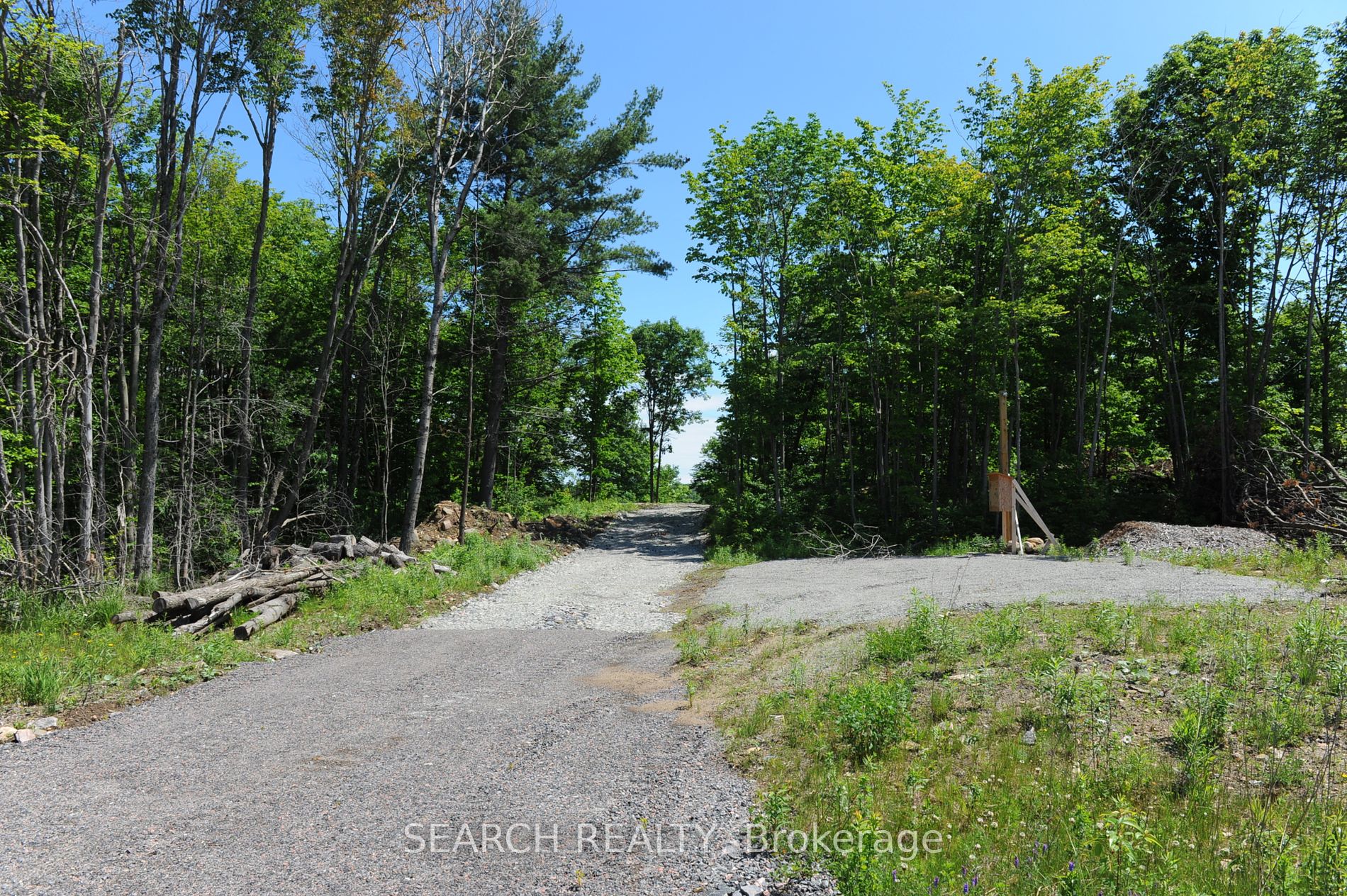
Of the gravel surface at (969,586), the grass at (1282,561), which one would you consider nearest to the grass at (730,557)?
the gravel surface at (969,586)

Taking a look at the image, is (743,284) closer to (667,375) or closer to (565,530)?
(565,530)

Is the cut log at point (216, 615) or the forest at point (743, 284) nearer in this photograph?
the cut log at point (216, 615)

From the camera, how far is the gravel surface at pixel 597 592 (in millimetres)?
10461

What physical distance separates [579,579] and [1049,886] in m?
11.9

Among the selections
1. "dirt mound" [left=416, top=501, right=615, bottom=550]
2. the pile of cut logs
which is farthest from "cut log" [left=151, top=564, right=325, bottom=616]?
"dirt mound" [left=416, top=501, right=615, bottom=550]

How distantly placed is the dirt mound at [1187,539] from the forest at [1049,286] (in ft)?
8.57

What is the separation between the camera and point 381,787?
15.1 ft

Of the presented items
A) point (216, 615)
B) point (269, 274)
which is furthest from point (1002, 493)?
point (269, 274)

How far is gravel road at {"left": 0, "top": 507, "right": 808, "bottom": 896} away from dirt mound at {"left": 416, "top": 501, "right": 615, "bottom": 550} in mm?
9562

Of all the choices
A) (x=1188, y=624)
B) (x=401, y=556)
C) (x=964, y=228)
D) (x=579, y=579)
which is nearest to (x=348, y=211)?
A: (x=401, y=556)

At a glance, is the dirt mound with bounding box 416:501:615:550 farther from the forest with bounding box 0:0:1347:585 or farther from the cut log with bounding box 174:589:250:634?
the cut log with bounding box 174:589:250:634

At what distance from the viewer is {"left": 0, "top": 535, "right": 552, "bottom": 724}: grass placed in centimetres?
644

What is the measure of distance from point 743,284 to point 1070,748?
755 inches

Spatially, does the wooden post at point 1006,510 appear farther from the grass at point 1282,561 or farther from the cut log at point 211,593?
the cut log at point 211,593
